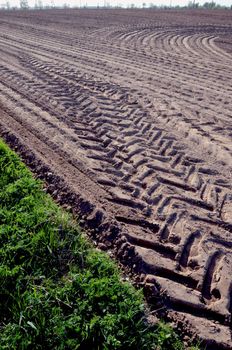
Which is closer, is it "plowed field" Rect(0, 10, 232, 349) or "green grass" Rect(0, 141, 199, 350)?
"green grass" Rect(0, 141, 199, 350)

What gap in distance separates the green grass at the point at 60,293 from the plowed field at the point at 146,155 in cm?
31

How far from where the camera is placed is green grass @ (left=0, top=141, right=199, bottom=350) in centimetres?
266

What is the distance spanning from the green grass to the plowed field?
0.31 metres

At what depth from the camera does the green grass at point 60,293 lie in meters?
2.66

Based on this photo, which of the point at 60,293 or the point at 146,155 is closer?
the point at 60,293

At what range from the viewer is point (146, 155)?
207 inches

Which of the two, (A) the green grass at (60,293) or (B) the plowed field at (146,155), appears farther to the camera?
(B) the plowed field at (146,155)

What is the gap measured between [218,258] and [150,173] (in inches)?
66.2

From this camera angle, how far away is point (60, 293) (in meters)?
2.97

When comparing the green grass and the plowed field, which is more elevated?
the plowed field

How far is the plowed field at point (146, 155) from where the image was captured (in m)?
3.35

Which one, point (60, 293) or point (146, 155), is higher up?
point (146, 155)

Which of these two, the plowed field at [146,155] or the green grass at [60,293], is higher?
the plowed field at [146,155]

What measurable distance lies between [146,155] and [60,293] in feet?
9.23
